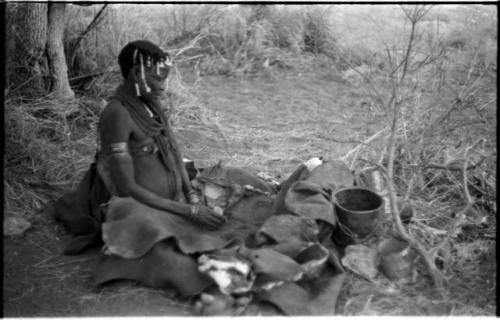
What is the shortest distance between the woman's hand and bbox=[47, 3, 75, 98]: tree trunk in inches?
90.8

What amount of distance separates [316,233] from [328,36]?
16.1ft

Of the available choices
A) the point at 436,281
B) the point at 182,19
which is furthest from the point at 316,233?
the point at 182,19

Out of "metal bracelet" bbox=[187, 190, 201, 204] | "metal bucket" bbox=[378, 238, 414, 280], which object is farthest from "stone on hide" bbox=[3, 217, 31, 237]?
"metal bucket" bbox=[378, 238, 414, 280]

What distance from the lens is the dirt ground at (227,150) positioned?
2.72 meters

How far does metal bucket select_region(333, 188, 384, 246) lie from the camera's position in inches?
116

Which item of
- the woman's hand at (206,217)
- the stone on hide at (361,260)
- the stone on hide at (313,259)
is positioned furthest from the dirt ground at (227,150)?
the stone on hide at (361,260)

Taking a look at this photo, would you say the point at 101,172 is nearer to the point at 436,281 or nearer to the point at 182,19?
the point at 436,281

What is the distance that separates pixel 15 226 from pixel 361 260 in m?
1.97

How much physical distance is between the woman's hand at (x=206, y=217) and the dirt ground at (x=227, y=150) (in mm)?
424

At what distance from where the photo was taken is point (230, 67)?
6.84m

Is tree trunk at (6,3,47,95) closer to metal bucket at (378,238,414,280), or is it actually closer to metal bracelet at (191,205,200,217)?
metal bracelet at (191,205,200,217)

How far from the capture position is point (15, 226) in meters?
3.33

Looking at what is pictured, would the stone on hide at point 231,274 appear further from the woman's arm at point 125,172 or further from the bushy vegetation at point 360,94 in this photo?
the bushy vegetation at point 360,94

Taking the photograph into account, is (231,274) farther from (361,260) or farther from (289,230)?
(361,260)
